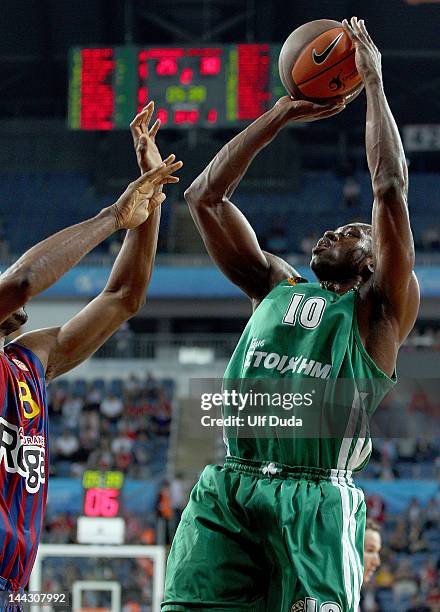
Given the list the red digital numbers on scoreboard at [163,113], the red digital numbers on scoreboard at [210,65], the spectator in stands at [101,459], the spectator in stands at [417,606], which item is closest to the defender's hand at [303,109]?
the spectator in stands at [417,606]

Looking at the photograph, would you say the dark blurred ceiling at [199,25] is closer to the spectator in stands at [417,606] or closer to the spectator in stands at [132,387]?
the spectator in stands at [132,387]

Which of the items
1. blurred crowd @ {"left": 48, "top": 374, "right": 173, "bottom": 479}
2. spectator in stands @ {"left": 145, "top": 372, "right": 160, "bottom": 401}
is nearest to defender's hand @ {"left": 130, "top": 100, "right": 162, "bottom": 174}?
blurred crowd @ {"left": 48, "top": 374, "right": 173, "bottom": 479}

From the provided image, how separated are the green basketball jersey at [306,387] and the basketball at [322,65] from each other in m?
0.86

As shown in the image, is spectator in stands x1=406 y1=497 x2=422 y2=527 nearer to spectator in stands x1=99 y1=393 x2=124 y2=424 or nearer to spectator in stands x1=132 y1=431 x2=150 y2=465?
spectator in stands x1=132 y1=431 x2=150 y2=465

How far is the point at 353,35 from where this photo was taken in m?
3.86

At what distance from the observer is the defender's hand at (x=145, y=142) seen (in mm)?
4234

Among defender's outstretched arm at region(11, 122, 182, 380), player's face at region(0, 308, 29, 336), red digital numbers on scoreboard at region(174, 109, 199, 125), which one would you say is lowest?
player's face at region(0, 308, 29, 336)

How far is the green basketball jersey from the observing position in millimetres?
3582

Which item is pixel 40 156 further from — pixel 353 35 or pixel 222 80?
pixel 353 35

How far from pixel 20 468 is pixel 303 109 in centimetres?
169

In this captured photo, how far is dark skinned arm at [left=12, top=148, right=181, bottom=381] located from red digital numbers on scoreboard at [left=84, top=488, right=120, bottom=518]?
6779mm

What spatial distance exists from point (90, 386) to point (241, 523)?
15.1 metres

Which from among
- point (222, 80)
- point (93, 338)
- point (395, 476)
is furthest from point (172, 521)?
point (93, 338)

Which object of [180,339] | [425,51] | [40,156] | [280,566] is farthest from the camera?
[40,156]
